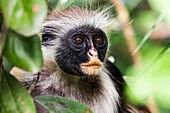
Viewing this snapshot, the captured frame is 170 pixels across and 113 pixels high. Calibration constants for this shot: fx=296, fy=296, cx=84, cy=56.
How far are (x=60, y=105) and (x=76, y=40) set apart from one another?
3.68ft

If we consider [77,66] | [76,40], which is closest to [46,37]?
[76,40]

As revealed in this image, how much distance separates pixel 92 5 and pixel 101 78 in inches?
27.8

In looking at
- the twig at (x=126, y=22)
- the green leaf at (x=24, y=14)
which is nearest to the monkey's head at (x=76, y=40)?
the twig at (x=126, y=22)

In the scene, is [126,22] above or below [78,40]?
above

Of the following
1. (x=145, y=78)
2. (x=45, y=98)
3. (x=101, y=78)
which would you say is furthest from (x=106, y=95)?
(x=145, y=78)

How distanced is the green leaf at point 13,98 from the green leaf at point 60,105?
13cm

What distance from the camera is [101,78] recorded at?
8.12 feet

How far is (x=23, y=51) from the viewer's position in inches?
39.7

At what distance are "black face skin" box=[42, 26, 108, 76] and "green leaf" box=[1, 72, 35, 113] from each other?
0.97 meters

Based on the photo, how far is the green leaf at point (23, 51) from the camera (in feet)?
3.29

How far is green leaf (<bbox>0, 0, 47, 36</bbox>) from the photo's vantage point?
0.82 m

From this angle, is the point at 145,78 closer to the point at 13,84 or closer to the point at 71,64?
the point at 13,84

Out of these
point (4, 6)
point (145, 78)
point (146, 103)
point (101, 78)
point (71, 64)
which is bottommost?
point (146, 103)

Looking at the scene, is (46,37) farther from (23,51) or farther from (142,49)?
(23,51)
